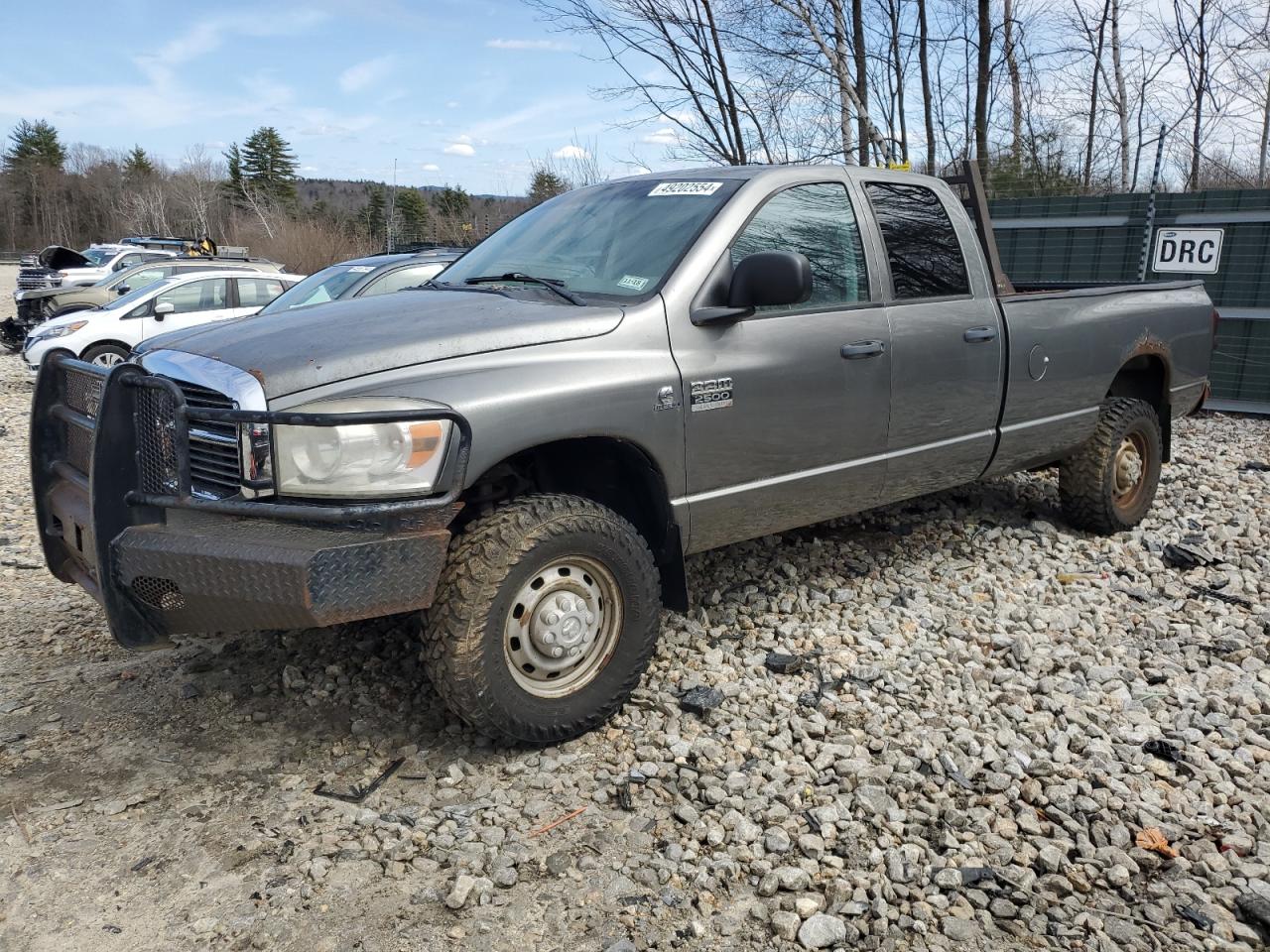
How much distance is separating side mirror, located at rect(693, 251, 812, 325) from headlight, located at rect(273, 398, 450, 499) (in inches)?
48.0

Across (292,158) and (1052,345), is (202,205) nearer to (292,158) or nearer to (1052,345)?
(292,158)

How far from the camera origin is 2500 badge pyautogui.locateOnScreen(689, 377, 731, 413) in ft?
11.6

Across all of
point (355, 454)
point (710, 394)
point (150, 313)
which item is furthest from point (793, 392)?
point (150, 313)

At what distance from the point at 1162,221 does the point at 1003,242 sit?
1710 millimetres

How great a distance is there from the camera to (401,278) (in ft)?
31.3

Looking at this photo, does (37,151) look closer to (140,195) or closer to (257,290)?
(140,195)

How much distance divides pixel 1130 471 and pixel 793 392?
3.04 m

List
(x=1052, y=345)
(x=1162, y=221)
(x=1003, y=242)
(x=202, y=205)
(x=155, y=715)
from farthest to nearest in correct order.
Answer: (x=202, y=205) < (x=1003, y=242) < (x=1162, y=221) < (x=1052, y=345) < (x=155, y=715)

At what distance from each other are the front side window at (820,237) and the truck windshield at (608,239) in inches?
8.2

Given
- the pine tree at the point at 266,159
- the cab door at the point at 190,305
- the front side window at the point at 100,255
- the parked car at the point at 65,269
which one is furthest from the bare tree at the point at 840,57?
the pine tree at the point at 266,159

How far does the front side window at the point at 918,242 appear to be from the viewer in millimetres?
4391

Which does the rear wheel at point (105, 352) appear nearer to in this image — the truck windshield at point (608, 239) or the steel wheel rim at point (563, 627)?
the truck windshield at point (608, 239)

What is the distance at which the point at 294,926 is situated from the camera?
2.54 m

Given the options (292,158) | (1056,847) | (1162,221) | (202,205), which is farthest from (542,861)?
(292,158)
